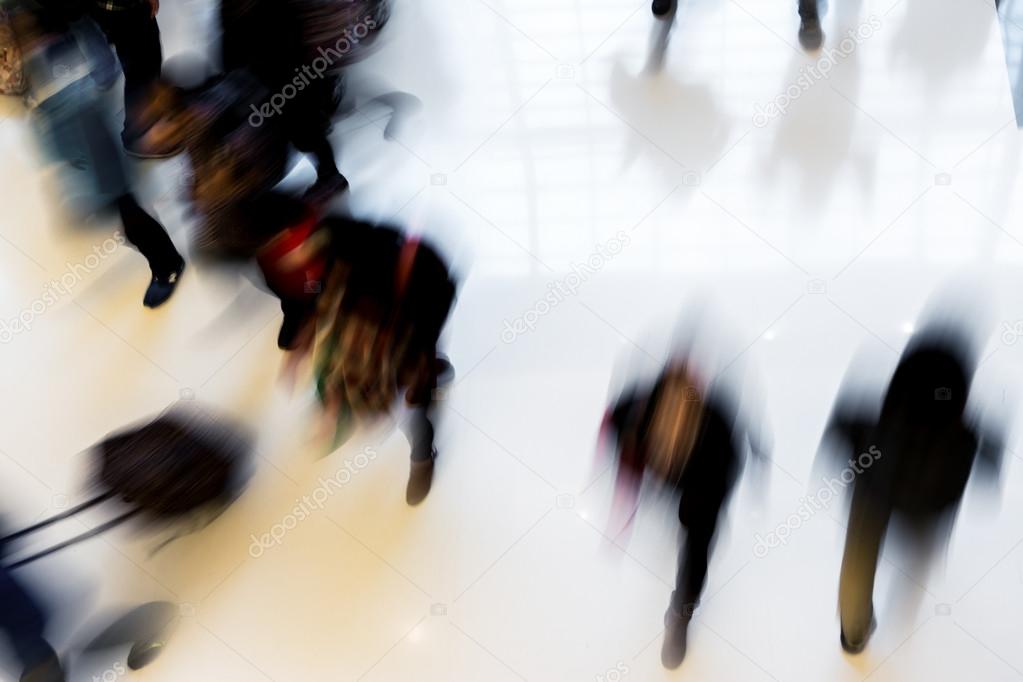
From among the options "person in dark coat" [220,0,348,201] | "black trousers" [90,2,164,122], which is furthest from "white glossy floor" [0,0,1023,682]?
"person in dark coat" [220,0,348,201]

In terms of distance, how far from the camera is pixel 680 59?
240 inches

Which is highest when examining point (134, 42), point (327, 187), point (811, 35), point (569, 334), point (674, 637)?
point (134, 42)

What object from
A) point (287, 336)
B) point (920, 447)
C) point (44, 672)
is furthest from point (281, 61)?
point (920, 447)

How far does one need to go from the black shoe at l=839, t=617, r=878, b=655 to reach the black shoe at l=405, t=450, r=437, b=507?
1.76 meters

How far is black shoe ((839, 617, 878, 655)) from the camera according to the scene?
14.4 feet

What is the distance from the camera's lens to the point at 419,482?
4.90 metres

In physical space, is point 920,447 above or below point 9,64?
below

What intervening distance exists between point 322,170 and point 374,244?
1.37 m

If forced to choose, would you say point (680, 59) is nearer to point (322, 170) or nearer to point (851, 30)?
point (851, 30)

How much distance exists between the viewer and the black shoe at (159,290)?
5488 millimetres

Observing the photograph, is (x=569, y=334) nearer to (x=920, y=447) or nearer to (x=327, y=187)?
(x=327, y=187)

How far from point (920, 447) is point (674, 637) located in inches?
49.6

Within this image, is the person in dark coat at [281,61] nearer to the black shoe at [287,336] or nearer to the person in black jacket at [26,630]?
the black shoe at [287,336]

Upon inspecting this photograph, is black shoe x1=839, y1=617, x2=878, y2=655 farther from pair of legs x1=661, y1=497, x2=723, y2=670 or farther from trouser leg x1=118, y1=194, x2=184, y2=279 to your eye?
trouser leg x1=118, y1=194, x2=184, y2=279
